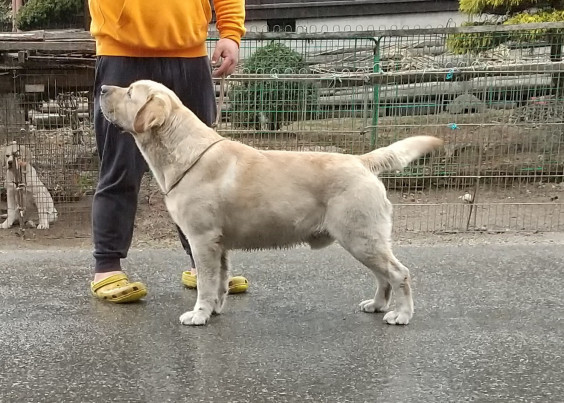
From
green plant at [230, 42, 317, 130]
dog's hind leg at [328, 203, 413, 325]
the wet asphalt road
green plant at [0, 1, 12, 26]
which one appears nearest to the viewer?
the wet asphalt road

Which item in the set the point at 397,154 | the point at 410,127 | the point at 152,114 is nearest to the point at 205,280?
the point at 152,114

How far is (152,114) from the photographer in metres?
3.38

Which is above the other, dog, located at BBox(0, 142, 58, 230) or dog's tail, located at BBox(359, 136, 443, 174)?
dog's tail, located at BBox(359, 136, 443, 174)

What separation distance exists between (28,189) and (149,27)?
384cm

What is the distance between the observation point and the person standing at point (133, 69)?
11.8ft

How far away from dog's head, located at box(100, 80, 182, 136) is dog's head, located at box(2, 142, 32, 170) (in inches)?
137

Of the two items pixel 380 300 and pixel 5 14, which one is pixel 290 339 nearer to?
pixel 380 300

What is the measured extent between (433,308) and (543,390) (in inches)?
41.3

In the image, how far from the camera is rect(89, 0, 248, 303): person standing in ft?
11.8

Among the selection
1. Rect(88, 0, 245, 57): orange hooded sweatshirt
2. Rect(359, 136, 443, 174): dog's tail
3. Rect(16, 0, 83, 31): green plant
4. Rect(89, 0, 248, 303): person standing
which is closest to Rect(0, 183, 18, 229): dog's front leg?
Rect(89, 0, 248, 303): person standing

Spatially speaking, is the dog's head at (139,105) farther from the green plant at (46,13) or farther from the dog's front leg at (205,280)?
the green plant at (46,13)

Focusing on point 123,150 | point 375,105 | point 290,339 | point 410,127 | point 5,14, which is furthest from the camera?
point 5,14

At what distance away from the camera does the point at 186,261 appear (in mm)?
Answer: 4785

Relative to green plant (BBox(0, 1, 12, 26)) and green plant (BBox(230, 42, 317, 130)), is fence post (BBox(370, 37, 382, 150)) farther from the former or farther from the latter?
green plant (BBox(0, 1, 12, 26))
